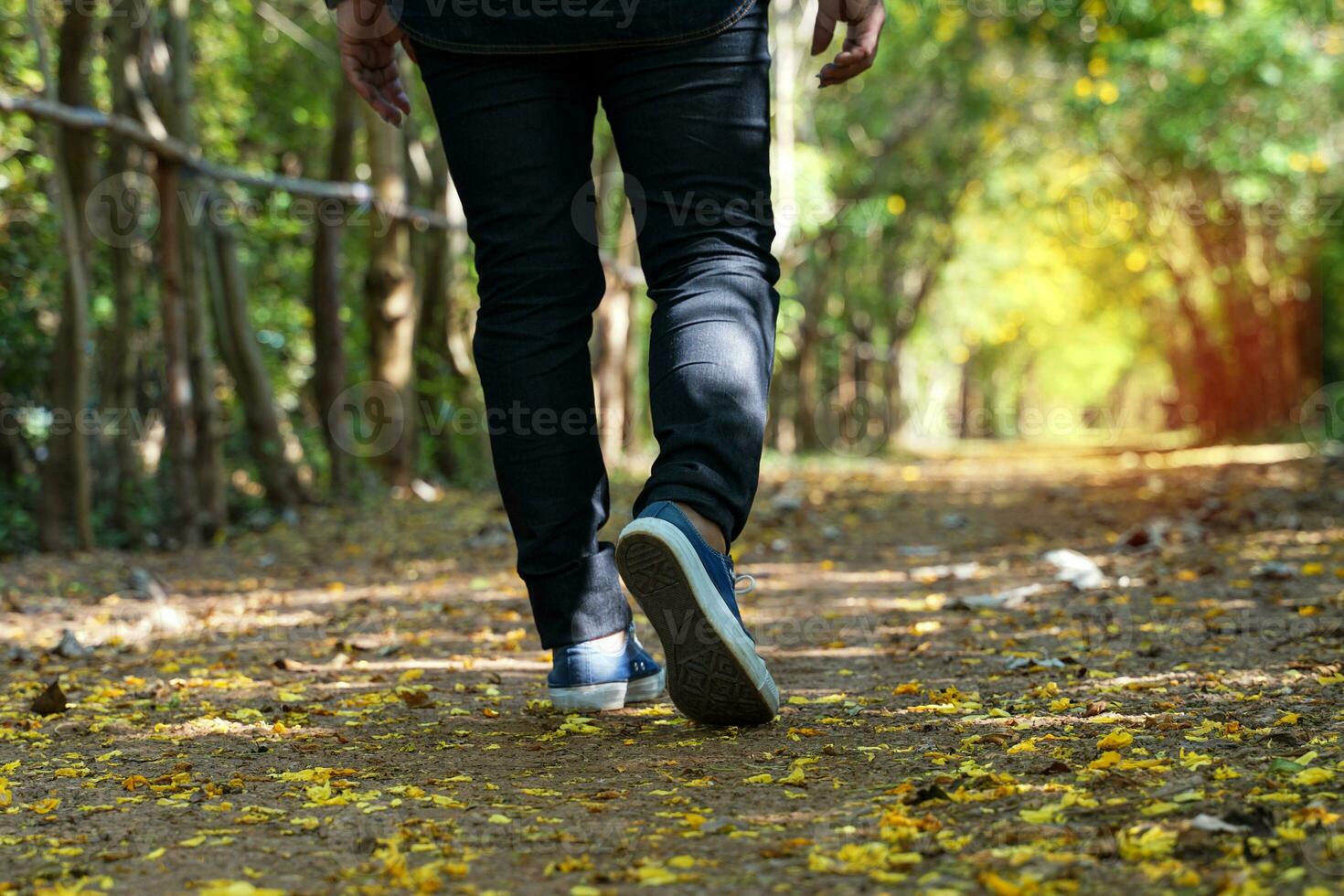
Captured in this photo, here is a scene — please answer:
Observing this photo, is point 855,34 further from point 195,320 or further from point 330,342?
point 330,342

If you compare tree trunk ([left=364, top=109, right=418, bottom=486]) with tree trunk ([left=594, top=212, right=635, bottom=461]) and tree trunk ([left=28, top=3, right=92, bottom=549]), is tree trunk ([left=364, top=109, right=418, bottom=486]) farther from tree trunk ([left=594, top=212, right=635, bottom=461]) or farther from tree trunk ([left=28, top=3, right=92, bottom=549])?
tree trunk ([left=594, top=212, right=635, bottom=461])

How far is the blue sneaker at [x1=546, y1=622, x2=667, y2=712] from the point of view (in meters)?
2.67

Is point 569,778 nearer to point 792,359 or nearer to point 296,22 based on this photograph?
point 296,22

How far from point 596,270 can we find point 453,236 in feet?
31.4

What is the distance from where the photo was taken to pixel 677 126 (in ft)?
8.12

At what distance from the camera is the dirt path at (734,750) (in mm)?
1671

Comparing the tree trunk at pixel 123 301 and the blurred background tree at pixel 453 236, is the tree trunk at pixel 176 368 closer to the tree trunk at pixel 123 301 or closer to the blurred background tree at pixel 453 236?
the blurred background tree at pixel 453 236

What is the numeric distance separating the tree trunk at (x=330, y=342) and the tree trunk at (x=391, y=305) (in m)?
0.40

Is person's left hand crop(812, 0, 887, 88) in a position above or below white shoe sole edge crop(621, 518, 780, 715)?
above

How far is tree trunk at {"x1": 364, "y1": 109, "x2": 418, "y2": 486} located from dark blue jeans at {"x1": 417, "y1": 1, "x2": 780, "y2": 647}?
722cm

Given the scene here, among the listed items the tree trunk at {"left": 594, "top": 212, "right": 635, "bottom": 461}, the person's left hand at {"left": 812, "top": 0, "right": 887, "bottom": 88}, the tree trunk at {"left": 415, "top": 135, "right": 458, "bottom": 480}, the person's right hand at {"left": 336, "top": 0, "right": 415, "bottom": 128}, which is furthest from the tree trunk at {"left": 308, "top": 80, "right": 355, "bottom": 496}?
the person's left hand at {"left": 812, "top": 0, "right": 887, "bottom": 88}

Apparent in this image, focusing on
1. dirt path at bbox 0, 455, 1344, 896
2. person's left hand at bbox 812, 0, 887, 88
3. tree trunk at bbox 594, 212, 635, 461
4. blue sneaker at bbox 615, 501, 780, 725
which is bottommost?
dirt path at bbox 0, 455, 1344, 896

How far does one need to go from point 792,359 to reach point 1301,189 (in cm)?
911

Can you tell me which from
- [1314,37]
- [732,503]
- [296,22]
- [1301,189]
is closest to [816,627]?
[732,503]
